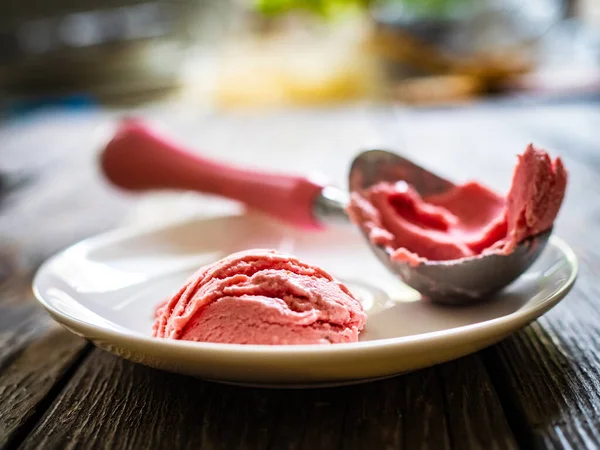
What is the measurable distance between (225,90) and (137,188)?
2.20 meters

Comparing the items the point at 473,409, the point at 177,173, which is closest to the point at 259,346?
the point at 473,409

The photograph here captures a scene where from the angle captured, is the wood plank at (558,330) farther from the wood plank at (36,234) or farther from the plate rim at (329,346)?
the wood plank at (36,234)

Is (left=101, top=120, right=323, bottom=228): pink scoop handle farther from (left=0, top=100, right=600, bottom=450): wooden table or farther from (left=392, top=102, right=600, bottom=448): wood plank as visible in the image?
(left=392, top=102, right=600, bottom=448): wood plank

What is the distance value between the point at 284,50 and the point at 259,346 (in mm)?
2680

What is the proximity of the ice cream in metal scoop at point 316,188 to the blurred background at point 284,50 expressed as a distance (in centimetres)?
177

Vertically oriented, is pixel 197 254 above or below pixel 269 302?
below

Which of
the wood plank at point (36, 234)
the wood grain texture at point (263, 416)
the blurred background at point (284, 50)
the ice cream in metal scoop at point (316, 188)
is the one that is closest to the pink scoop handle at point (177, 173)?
the ice cream in metal scoop at point (316, 188)

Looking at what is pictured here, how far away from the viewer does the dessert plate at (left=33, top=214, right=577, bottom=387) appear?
427mm

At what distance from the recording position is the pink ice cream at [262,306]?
1.67 ft

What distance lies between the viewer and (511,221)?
0.63m

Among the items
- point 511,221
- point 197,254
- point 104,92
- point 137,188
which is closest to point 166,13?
point 104,92

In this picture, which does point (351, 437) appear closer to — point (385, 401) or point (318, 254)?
point (385, 401)

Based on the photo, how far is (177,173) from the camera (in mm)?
1010

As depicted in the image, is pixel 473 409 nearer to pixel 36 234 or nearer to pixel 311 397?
pixel 311 397
